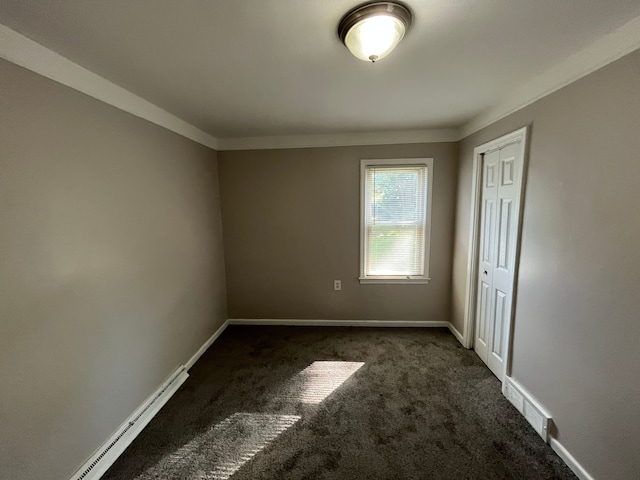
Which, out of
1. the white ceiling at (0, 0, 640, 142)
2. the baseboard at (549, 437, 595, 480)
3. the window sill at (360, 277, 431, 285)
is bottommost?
the baseboard at (549, 437, 595, 480)

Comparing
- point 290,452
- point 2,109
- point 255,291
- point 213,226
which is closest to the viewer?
point 2,109

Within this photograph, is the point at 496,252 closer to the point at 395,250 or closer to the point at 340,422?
the point at 395,250

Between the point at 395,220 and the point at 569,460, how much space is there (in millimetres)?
2330

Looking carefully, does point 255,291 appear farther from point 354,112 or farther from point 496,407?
point 496,407

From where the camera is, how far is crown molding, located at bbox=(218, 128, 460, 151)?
3029 millimetres

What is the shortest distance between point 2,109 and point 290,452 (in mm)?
2334

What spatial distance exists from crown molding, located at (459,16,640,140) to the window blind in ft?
3.61

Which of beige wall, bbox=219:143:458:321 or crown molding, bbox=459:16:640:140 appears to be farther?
beige wall, bbox=219:143:458:321

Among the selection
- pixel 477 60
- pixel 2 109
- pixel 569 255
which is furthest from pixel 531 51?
pixel 2 109

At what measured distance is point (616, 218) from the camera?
130 centimetres

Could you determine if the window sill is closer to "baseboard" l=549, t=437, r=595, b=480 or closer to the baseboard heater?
"baseboard" l=549, t=437, r=595, b=480

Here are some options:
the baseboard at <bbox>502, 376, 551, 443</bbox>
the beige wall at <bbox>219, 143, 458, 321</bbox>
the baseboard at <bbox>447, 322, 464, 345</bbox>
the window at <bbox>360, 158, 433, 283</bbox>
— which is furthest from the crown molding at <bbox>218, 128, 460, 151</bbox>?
the baseboard at <bbox>502, 376, 551, 443</bbox>

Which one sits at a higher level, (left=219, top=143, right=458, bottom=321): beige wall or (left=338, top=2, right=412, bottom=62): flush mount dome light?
(left=338, top=2, right=412, bottom=62): flush mount dome light

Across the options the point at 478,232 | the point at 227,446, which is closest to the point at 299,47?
the point at 478,232
